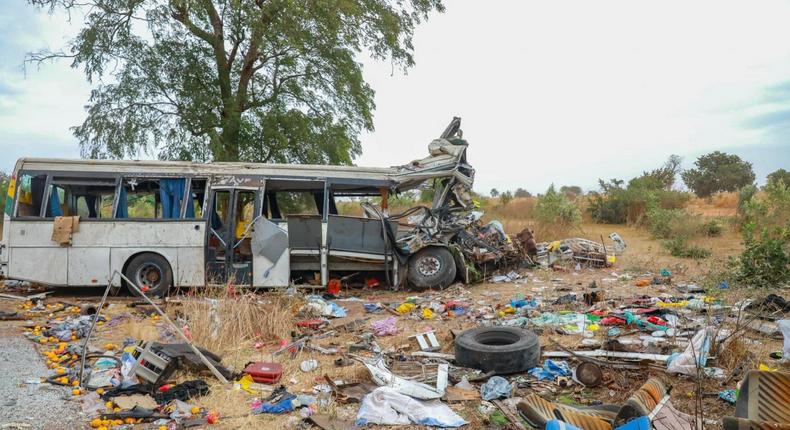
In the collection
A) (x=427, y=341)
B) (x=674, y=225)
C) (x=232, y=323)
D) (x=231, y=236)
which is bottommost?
(x=427, y=341)

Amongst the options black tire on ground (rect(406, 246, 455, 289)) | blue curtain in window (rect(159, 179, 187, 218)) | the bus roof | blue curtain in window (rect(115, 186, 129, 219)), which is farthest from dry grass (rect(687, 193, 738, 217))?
blue curtain in window (rect(115, 186, 129, 219))

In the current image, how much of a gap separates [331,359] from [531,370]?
211 cm

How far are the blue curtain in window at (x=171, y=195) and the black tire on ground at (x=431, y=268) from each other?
420 centimetres

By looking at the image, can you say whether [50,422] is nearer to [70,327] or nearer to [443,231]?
[70,327]

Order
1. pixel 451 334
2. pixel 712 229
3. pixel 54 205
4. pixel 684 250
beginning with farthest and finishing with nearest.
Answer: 1. pixel 712 229
2. pixel 684 250
3. pixel 54 205
4. pixel 451 334

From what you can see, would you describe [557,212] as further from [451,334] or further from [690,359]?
[690,359]

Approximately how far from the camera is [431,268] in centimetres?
1059

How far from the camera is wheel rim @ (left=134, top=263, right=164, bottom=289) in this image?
979 centimetres

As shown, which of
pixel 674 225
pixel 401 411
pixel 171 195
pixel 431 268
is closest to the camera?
pixel 401 411

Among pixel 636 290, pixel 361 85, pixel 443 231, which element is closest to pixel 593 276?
pixel 636 290

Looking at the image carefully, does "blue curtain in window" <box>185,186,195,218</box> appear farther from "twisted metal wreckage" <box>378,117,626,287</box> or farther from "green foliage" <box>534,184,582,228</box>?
"green foliage" <box>534,184,582,228</box>

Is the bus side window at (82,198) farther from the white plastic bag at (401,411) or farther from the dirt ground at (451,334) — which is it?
the white plastic bag at (401,411)

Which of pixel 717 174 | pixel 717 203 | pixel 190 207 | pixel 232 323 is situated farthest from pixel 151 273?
pixel 717 174

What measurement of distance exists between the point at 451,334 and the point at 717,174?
121 ft
